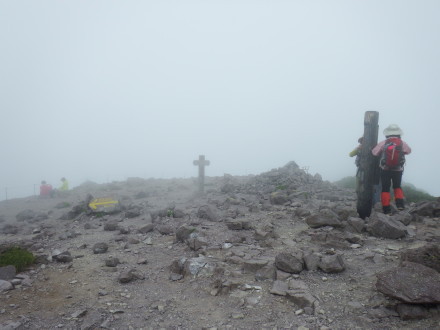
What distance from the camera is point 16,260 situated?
21.0 feet

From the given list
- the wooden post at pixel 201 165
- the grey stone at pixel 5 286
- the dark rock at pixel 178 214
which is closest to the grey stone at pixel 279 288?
the grey stone at pixel 5 286

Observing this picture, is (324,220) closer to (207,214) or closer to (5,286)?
(207,214)

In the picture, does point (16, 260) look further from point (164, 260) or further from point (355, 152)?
point (355, 152)

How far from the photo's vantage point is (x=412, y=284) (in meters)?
4.23

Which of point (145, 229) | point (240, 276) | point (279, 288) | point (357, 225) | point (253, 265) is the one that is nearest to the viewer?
point (279, 288)

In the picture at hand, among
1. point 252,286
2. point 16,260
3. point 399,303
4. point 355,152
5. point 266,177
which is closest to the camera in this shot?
point 399,303

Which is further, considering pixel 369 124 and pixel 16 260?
pixel 369 124

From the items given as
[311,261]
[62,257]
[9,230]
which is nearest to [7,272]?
[62,257]

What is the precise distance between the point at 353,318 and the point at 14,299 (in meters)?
5.10

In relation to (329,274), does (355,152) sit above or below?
above

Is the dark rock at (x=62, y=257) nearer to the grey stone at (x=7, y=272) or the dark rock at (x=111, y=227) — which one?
the grey stone at (x=7, y=272)

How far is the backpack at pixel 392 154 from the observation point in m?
8.15

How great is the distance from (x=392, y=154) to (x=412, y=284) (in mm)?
4675

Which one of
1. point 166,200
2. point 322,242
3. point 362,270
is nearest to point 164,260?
point 322,242
